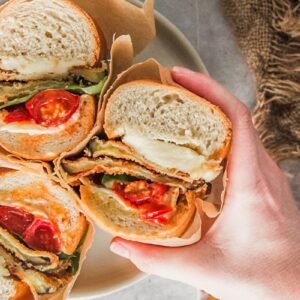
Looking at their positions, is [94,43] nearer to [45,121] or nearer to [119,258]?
[45,121]

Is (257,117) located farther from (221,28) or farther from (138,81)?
(138,81)

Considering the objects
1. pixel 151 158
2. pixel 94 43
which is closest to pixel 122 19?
pixel 94 43

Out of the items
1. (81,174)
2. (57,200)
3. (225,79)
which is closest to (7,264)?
(57,200)

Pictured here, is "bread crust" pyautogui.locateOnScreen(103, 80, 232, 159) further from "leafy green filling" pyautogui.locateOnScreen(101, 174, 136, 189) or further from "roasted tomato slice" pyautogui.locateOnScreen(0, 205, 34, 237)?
"roasted tomato slice" pyautogui.locateOnScreen(0, 205, 34, 237)

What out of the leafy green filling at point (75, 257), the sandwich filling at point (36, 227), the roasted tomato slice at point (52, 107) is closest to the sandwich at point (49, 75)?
the roasted tomato slice at point (52, 107)

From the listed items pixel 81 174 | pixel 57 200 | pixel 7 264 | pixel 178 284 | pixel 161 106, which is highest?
pixel 161 106

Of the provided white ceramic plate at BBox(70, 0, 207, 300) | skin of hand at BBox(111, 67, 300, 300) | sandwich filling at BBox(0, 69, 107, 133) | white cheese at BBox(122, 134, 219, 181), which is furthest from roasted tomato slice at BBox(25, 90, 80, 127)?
white ceramic plate at BBox(70, 0, 207, 300)

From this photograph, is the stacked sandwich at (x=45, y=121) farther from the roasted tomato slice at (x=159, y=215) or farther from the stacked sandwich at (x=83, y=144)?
the roasted tomato slice at (x=159, y=215)
